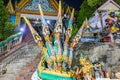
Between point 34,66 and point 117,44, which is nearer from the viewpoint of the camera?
point 34,66

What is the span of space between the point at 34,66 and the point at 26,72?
802 mm

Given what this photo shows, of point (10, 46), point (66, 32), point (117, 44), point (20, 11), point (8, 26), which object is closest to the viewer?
point (66, 32)

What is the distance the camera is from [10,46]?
667 inches

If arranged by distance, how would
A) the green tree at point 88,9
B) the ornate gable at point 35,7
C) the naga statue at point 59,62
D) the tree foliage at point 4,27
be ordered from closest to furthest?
the naga statue at point 59,62
the tree foliage at point 4,27
the green tree at point 88,9
the ornate gable at point 35,7

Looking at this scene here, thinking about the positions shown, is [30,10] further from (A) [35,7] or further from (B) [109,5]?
(B) [109,5]

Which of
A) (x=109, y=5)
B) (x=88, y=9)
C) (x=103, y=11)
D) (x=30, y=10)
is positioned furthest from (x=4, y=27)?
(x=109, y=5)

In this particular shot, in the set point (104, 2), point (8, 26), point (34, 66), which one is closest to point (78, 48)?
point (34, 66)

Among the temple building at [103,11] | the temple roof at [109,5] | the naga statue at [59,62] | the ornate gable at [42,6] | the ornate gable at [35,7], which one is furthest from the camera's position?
the ornate gable at [42,6]

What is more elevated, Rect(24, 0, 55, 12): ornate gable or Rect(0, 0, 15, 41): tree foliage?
Rect(24, 0, 55, 12): ornate gable

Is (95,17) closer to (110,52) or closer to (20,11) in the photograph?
(20,11)

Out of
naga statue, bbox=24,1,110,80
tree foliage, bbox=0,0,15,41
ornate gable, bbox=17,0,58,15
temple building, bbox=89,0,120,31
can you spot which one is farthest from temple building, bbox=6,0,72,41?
naga statue, bbox=24,1,110,80

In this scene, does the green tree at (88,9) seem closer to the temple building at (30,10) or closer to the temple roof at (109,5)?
the temple roof at (109,5)

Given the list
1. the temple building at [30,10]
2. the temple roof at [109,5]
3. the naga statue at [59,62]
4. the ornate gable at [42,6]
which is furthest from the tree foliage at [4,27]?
the naga statue at [59,62]

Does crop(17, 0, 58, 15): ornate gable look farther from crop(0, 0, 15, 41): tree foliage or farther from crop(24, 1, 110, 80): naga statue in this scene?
crop(24, 1, 110, 80): naga statue
